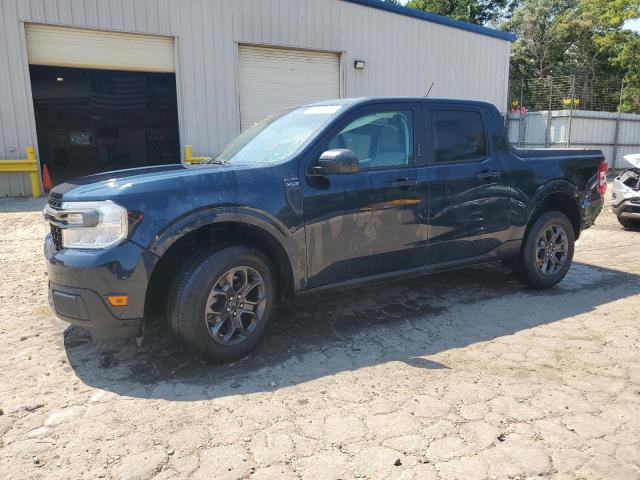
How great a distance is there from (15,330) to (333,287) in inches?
106

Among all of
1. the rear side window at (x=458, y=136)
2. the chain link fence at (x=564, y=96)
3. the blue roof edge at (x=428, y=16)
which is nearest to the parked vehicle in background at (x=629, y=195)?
the rear side window at (x=458, y=136)

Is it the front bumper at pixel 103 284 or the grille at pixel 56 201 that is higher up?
the grille at pixel 56 201

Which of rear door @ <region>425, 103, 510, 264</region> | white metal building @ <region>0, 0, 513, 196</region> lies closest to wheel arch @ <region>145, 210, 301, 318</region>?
rear door @ <region>425, 103, 510, 264</region>

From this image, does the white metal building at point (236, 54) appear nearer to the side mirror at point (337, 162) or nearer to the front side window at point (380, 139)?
the front side window at point (380, 139)

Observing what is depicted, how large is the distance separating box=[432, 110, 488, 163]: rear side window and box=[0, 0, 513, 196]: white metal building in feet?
29.6

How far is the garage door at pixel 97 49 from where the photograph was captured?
35.3ft

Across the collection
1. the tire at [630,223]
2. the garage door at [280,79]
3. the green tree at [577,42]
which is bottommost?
the tire at [630,223]

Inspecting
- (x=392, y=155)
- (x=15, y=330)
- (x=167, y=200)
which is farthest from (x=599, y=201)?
(x=15, y=330)

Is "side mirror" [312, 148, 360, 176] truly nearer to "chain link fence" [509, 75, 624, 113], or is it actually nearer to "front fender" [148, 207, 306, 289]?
"front fender" [148, 207, 306, 289]

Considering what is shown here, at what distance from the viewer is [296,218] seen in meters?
3.70

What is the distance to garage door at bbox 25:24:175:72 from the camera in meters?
10.8

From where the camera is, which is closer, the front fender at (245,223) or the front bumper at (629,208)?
the front fender at (245,223)

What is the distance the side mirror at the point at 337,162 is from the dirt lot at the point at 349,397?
4.38ft

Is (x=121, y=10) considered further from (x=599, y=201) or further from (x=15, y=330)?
(x=599, y=201)
